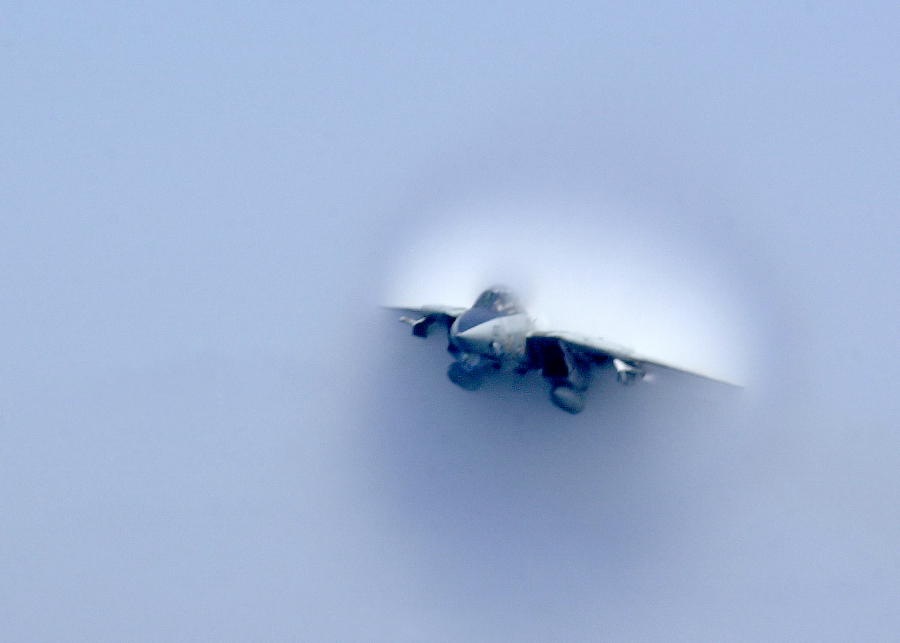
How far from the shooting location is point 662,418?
1324cm

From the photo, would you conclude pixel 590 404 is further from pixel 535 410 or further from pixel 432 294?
pixel 432 294

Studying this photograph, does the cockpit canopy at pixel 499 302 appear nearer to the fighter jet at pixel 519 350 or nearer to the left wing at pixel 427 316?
the fighter jet at pixel 519 350

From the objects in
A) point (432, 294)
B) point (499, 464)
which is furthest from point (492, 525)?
point (432, 294)

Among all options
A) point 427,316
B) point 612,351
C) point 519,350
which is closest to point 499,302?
point 519,350

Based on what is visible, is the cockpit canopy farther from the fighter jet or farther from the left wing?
the left wing

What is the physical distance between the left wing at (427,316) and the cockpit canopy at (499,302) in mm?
399

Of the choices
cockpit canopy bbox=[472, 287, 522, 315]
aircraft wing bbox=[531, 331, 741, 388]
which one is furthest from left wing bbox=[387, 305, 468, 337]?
aircraft wing bbox=[531, 331, 741, 388]

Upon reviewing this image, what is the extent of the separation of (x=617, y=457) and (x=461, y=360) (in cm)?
A: 347

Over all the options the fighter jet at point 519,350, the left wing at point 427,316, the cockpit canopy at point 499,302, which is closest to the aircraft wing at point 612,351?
the fighter jet at point 519,350

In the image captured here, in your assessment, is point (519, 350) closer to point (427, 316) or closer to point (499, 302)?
point (499, 302)

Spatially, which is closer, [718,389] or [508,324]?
[508,324]

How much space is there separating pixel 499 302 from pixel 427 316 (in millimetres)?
1282

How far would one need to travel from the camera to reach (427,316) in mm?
12484

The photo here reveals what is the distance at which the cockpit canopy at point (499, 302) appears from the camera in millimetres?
11656
